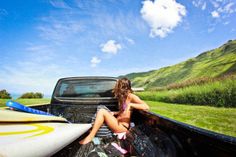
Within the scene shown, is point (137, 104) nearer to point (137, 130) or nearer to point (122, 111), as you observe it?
point (122, 111)

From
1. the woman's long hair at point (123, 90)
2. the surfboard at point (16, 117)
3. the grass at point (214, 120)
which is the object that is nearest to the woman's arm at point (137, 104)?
the woman's long hair at point (123, 90)

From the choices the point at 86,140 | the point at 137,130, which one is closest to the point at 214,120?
the point at 137,130

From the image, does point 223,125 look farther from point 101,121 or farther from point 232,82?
point 101,121

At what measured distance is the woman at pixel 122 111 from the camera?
4.37 m

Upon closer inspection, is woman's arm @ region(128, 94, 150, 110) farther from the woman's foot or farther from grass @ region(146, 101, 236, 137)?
grass @ region(146, 101, 236, 137)

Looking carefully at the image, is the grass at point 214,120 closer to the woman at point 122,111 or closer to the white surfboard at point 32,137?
the woman at point 122,111

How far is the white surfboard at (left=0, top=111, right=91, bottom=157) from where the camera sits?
2.13 meters

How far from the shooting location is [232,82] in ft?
54.5

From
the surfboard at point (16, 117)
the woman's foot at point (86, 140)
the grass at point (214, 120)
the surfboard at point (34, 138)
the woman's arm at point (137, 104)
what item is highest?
the woman's arm at point (137, 104)

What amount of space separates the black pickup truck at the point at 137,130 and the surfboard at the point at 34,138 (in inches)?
25.5

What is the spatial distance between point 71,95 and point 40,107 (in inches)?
36.2

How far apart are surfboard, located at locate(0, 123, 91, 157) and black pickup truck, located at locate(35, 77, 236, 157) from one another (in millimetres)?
647

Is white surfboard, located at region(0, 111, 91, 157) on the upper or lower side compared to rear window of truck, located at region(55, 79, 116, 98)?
lower

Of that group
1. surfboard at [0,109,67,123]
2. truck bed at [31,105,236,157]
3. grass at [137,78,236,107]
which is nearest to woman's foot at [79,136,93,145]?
truck bed at [31,105,236,157]
